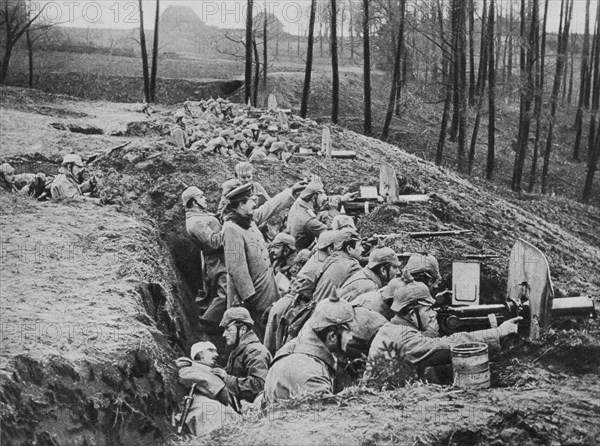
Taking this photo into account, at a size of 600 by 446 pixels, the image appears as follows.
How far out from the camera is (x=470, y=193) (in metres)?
20.7

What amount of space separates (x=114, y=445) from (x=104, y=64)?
46882 millimetres

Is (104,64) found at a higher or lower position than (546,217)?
higher

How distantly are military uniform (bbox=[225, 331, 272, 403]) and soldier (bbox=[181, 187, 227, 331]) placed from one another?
2.49 m

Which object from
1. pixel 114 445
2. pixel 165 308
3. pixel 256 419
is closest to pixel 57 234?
pixel 165 308

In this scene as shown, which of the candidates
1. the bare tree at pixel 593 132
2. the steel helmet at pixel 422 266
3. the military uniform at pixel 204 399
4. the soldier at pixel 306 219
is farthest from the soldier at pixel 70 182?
the bare tree at pixel 593 132

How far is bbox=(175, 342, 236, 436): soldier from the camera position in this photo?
687cm

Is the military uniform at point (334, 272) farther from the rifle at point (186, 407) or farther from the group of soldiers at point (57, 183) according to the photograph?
the group of soldiers at point (57, 183)

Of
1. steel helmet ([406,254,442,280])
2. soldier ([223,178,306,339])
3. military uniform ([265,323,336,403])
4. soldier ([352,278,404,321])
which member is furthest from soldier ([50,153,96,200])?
military uniform ([265,323,336,403])

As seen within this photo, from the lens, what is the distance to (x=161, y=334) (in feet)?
28.0

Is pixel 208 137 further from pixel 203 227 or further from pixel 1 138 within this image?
pixel 203 227

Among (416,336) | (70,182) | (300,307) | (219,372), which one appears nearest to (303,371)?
(416,336)

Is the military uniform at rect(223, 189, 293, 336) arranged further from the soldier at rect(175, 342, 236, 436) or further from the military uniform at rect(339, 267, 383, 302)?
the soldier at rect(175, 342, 236, 436)

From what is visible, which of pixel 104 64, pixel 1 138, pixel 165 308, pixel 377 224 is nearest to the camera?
pixel 165 308

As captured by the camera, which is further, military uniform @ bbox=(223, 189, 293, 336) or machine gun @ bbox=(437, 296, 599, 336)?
military uniform @ bbox=(223, 189, 293, 336)
